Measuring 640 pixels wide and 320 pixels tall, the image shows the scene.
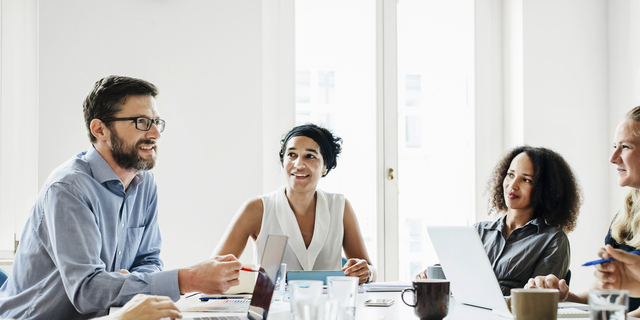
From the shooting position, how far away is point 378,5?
141 inches

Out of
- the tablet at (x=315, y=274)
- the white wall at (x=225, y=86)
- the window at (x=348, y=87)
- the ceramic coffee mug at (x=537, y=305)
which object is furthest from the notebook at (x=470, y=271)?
the window at (x=348, y=87)

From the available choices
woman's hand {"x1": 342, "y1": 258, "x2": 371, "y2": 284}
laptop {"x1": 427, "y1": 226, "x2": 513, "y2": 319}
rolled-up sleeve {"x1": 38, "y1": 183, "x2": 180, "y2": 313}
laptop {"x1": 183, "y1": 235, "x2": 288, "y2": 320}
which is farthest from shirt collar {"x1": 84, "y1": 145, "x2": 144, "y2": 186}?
laptop {"x1": 427, "y1": 226, "x2": 513, "y2": 319}

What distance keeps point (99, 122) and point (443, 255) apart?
1269 mm

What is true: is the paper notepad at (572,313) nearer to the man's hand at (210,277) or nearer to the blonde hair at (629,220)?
the blonde hair at (629,220)

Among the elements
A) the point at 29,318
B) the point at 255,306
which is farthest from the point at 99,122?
the point at 255,306

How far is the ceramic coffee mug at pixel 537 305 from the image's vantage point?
3.87ft

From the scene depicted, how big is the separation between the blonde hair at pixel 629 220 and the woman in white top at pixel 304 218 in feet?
3.40

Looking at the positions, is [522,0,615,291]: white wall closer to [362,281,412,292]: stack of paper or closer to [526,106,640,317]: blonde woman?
[526,106,640,317]: blonde woman

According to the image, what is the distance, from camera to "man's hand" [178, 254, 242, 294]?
5.13 ft

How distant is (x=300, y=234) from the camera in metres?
2.48

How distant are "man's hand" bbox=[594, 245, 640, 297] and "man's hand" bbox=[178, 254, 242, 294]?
3.32ft

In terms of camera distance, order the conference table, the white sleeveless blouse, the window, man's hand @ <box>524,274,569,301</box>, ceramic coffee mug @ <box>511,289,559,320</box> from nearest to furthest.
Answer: ceramic coffee mug @ <box>511,289,559,320</box> → the conference table → man's hand @ <box>524,274,569,301</box> → the white sleeveless blouse → the window

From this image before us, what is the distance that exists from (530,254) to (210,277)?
4.09 feet

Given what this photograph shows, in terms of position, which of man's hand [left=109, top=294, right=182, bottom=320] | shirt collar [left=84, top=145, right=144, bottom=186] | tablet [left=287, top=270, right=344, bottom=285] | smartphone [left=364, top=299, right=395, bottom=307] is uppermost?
shirt collar [left=84, top=145, right=144, bottom=186]
